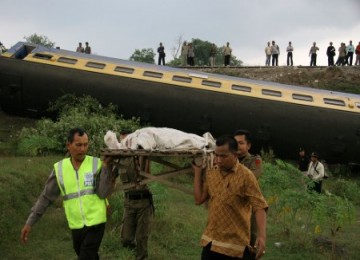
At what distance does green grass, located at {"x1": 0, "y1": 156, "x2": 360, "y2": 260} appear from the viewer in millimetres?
7469

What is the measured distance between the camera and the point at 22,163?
37.2 ft

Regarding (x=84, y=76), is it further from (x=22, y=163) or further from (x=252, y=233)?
(x=252, y=233)

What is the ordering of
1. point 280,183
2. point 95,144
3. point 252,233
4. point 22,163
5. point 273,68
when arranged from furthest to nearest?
point 273,68, point 95,144, point 22,163, point 280,183, point 252,233

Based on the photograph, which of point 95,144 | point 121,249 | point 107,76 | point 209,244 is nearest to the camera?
point 209,244

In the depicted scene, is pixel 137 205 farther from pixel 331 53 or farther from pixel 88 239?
pixel 331 53

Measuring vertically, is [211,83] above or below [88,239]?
above

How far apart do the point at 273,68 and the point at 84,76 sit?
12.2 meters

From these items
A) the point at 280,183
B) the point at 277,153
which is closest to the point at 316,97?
the point at 277,153

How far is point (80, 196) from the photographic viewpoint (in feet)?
16.2

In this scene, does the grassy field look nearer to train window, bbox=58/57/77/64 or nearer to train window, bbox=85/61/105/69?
train window, bbox=85/61/105/69

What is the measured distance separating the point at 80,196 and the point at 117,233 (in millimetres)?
3184

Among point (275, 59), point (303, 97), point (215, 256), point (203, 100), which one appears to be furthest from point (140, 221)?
point (275, 59)

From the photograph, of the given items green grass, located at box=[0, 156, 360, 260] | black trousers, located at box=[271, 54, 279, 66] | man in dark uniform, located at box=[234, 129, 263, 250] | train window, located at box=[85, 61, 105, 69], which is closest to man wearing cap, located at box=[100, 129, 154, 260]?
green grass, located at box=[0, 156, 360, 260]

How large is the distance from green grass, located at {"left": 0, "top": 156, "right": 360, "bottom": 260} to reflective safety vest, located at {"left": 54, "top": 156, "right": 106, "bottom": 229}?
2.18m
